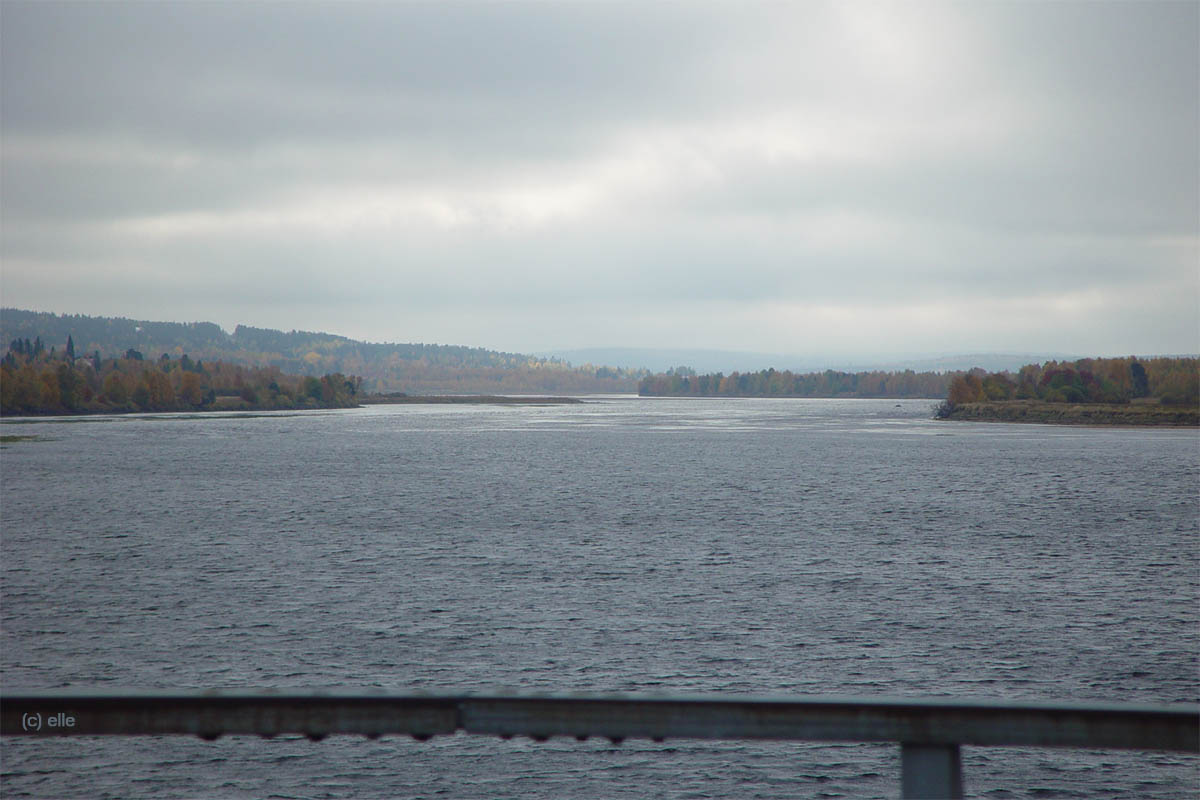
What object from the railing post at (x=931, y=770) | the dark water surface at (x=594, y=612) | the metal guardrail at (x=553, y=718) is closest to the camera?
the metal guardrail at (x=553, y=718)

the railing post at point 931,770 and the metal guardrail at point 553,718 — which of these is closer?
the metal guardrail at point 553,718

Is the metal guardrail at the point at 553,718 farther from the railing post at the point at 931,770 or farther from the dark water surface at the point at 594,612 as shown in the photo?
the dark water surface at the point at 594,612

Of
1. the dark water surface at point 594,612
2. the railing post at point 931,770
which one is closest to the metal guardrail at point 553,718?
the railing post at point 931,770

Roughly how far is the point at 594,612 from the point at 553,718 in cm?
2698

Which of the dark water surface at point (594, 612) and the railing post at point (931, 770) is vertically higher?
the railing post at point (931, 770)

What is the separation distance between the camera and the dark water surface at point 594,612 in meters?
18.3

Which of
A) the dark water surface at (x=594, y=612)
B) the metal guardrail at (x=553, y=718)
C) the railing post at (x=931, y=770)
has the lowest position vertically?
the dark water surface at (x=594, y=612)

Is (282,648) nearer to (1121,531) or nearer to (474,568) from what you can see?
(474,568)

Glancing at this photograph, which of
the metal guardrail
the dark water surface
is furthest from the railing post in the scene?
the dark water surface

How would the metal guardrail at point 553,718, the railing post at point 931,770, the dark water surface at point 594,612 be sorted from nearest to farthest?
the metal guardrail at point 553,718, the railing post at point 931,770, the dark water surface at point 594,612

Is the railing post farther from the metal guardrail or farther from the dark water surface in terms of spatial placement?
the dark water surface

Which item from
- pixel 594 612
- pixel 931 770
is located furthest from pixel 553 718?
pixel 594 612

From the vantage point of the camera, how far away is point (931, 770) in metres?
5.70

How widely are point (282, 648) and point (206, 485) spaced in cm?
6053
